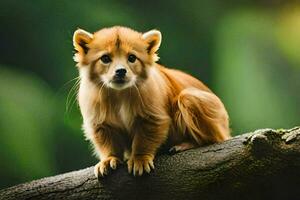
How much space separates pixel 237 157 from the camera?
2822 millimetres

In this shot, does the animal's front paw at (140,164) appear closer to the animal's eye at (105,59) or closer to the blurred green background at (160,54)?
the animal's eye at (105,59)

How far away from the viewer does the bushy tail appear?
10.5 feet

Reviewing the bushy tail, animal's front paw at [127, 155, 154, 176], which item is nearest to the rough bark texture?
animal's front paw at [127, 155, 154, 176]

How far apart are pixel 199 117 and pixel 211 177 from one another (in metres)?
0.49

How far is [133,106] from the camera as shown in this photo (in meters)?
3.13

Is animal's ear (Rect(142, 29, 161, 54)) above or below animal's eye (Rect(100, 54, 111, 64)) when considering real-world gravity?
above

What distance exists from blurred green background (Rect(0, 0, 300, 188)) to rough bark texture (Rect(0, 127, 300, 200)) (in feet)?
3.04

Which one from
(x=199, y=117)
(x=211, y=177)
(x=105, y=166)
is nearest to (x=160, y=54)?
(x=199, y=117)

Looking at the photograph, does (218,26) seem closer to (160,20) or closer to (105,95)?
(160,20)

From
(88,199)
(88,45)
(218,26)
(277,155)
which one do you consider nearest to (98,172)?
(88,199)

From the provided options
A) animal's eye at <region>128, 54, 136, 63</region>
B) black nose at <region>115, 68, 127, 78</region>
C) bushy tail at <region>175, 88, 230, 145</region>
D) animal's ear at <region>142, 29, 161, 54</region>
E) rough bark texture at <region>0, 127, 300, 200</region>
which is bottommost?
rough bark texture at <region>0, 127, 300, 200</region>

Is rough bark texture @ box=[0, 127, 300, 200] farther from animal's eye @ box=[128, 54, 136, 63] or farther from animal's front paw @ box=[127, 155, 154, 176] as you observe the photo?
animal's eye @ box=[128, 54, 136, 63]

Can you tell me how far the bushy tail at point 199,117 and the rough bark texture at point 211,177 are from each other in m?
0.17

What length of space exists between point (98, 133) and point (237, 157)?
0.84 m
